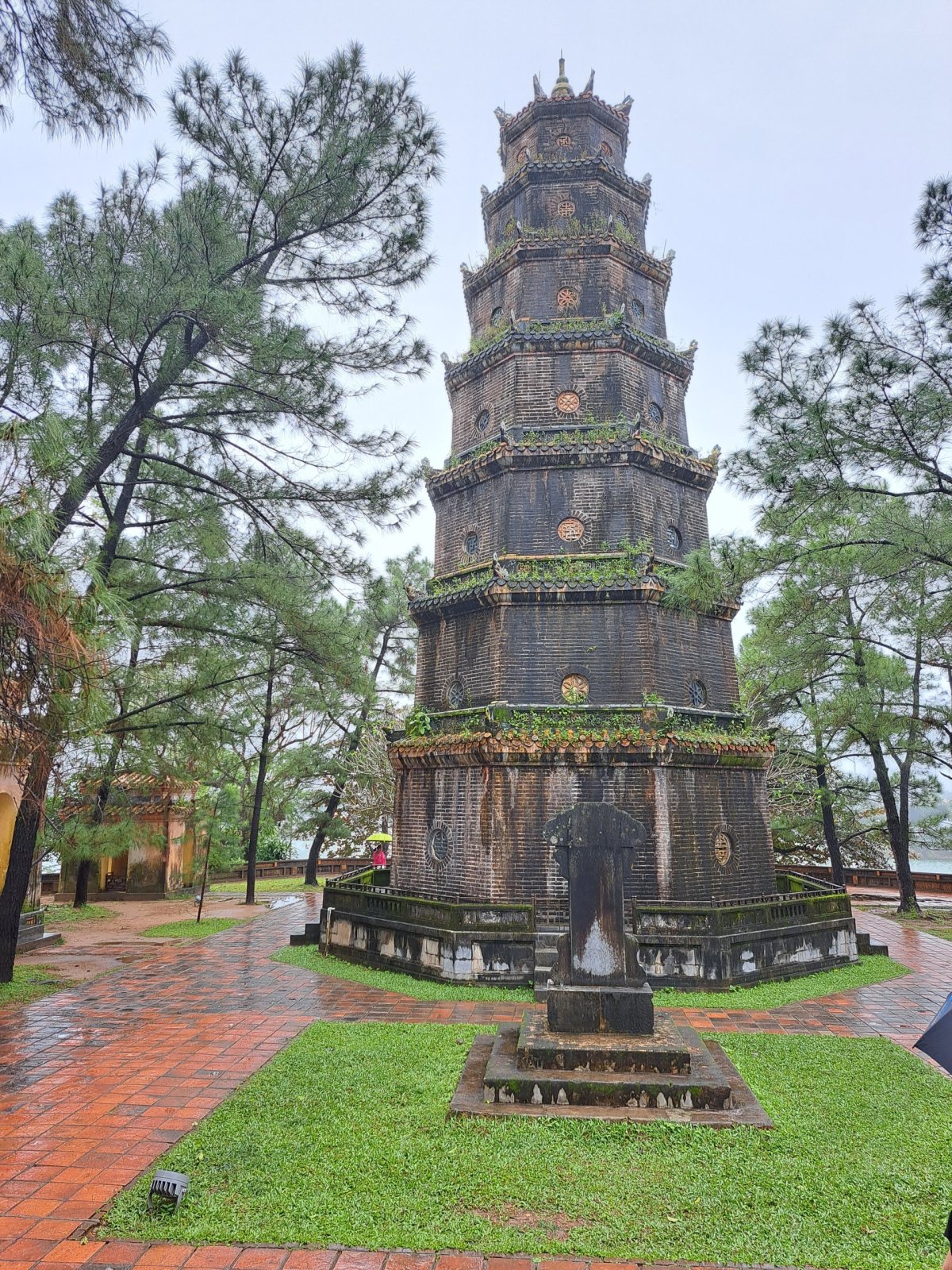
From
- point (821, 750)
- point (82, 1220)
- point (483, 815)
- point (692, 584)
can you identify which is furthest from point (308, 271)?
point (821, 750)

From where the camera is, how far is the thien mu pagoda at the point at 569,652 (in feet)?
40.7

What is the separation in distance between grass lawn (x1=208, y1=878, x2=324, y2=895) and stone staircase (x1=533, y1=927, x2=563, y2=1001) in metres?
15.9

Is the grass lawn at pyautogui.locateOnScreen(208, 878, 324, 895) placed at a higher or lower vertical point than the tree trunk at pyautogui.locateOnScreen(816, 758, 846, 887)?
lower

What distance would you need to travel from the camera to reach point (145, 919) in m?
19.4

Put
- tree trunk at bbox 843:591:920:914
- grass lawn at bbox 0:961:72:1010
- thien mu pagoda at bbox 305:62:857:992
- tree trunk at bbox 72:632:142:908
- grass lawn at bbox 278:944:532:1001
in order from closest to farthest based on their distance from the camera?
grass lawn at bbox 0:961:72:1010, grass lawn at bbox 278:944:532:1001, thien mu pagoda at bbox 305:62:857:992, tree trunk at bbox 72:632:142:908, tree trunk at bbox 843:591:920:914

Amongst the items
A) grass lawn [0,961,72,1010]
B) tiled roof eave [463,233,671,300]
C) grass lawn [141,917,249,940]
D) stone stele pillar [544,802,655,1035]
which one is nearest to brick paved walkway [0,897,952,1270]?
grass lawn [0,961,72,1010]

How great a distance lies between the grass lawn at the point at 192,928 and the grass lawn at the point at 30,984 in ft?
12.4

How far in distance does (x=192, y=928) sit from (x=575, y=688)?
10.8m

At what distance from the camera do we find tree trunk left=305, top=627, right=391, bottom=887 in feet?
84.6

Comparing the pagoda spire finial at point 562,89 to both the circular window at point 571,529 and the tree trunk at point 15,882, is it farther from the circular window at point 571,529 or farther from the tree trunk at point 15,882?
the tree trunk at point 15,882

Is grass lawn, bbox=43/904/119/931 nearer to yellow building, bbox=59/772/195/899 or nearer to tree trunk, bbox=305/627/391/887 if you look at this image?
yellow building, bbox=59/772/195/899

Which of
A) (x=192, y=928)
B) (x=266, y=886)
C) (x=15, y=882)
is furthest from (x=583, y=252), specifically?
(x=266, y=886)

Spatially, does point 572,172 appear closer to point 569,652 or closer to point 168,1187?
point 569,652

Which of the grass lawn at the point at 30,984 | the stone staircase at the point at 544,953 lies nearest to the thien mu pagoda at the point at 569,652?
the stone staircase at the point at 544,953
